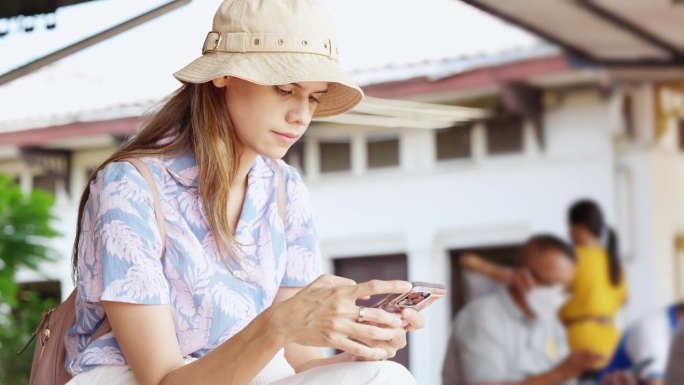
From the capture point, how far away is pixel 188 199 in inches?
66.8

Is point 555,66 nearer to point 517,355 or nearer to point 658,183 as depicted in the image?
point 658,183

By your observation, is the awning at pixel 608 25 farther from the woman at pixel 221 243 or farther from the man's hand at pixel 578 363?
the woman at pixel 221 243

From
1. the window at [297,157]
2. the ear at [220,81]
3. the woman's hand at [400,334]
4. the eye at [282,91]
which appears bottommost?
the window at [297,157]

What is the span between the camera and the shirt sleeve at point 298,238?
6.13 feet

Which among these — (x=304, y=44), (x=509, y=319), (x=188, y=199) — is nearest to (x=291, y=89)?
(x=304, y=44)

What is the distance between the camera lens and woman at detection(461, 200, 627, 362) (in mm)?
6324

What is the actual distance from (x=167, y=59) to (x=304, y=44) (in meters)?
3.85

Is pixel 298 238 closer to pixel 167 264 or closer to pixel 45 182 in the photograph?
pixel 167 264

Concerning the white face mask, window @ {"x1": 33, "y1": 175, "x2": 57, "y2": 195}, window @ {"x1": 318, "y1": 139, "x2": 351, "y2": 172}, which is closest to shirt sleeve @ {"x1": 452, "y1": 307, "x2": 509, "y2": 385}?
the white face mask

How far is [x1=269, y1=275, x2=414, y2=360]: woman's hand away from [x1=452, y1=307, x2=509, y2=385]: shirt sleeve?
4679 millimetres

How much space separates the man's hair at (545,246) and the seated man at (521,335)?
1cm

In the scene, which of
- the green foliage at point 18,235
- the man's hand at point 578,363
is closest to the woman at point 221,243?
the green foliage at point 18,235

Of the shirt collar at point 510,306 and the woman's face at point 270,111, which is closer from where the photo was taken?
the woman's face at point 270,111

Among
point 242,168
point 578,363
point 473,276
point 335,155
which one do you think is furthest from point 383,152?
point 242,168
